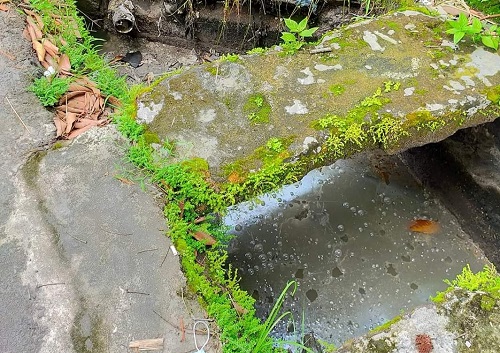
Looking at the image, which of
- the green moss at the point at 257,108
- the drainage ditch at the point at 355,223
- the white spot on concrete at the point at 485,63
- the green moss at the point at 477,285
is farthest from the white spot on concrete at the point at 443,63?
the green moss at the point at 477,285

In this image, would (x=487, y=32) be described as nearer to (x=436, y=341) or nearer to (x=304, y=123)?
(x=304, y=123)

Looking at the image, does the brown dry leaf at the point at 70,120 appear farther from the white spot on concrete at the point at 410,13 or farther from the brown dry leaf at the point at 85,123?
the white spot on concrete at the point at 410,13

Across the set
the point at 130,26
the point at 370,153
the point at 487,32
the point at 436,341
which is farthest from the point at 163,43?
the point at 436,341

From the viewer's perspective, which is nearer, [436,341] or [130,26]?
[436,341]

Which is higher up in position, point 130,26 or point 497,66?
point 497,66

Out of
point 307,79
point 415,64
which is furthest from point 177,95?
point 415,64

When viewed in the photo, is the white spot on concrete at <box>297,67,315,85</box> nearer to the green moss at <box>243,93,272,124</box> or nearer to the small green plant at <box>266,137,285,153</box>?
the green moss at <box>243,93,272,124</box>

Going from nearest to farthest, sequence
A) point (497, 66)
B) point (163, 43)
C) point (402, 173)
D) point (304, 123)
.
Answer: point (304, 123) → point (497, 66) → point (402, 173) → point (163, 43)

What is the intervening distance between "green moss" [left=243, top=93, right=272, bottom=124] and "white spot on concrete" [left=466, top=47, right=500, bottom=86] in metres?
1.17

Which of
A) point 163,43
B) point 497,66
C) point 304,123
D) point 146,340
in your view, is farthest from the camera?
point 163,43

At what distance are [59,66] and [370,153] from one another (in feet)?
7.48

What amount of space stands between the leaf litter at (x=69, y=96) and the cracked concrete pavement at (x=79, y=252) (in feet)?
0.23

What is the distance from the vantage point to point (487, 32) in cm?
278

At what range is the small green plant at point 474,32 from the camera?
8.83 feet
